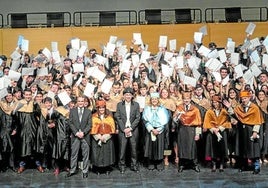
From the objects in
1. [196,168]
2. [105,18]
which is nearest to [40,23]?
[105,18]

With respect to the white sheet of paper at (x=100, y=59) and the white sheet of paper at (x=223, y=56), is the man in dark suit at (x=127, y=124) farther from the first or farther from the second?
the white sheet of paper at (x=223, y=56)

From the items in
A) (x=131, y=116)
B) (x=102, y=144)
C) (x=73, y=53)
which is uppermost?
(x=73, y=53)

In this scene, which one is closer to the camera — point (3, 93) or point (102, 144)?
point (102, 144)

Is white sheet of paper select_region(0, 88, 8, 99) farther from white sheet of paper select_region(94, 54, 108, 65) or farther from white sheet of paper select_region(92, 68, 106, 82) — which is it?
white sheet of paper select_region(94, 54, 108, 65)

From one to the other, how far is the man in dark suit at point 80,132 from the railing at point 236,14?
8988 millimetres

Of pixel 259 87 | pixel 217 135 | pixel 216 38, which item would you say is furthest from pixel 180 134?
pixel 216 38

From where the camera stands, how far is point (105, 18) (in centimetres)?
1831

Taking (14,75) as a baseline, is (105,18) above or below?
above

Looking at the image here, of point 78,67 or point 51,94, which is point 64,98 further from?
point 78,67

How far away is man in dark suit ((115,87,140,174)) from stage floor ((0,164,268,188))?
33 centimetres

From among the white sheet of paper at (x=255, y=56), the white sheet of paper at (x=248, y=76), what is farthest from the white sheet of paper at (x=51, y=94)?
the white sheet of paper at (x=255, y=56)

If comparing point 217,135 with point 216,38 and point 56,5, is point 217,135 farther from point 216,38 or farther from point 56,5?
point 56,5

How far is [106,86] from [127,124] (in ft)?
2.93

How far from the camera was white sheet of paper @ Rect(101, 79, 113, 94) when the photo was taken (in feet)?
36.5
